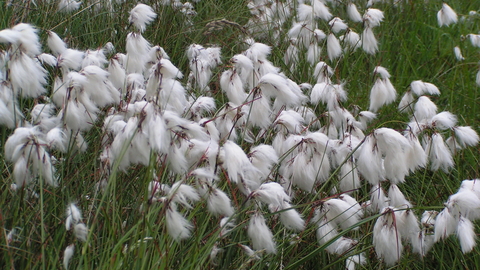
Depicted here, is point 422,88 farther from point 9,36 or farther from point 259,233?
point 9,36

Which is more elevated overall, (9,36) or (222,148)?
(9,36)

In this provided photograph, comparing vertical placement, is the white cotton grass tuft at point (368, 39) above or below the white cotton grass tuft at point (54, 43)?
below

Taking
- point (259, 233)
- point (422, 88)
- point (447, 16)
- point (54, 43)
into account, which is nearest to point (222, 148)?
point (259, 233)

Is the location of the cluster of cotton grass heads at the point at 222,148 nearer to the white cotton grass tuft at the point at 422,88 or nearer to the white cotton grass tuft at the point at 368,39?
the white cotton grass tuft at the point at 422,88

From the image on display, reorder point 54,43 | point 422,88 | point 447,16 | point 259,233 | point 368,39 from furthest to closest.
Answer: point 447,16
point 368,39
point 422,88
point 54,43
point 259,233

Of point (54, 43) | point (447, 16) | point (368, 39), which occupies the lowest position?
point (447, 16)

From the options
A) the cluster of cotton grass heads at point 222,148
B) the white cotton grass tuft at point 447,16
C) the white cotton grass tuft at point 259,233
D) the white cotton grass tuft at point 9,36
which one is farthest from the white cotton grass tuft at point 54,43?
the white cotton grass tuft at point 447,16

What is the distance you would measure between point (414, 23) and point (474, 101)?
1.83m

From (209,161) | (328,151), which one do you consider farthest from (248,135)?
(209,161)

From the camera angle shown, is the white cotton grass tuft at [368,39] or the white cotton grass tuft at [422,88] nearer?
the white cotton grass tuft at [422,88]

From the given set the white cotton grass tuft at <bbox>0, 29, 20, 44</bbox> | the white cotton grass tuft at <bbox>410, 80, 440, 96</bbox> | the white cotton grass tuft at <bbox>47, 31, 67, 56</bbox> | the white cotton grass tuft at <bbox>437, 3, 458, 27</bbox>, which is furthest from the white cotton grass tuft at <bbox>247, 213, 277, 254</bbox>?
the white cotton grass tuft at <bbox>437, 3, 458, 27</bbox>

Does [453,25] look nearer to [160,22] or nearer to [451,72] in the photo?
[451,72]

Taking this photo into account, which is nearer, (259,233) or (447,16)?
(259,233)

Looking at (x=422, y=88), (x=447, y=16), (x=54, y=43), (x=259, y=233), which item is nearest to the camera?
(x=259, y=233)
